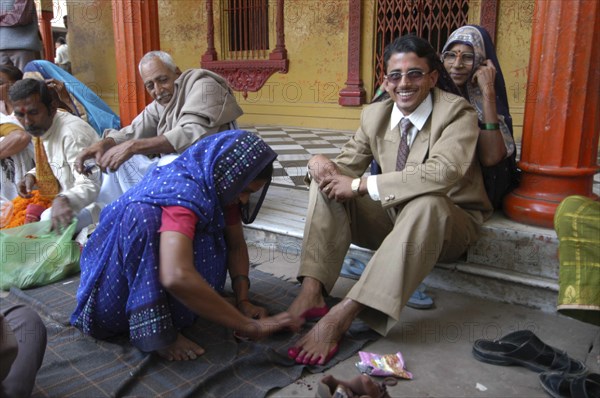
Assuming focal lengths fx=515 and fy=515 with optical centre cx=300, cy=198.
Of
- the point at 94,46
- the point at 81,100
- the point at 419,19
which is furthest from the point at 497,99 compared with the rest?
the point at 94,46

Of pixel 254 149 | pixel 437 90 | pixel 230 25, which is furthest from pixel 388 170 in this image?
pixel 230 25

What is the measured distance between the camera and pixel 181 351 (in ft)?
6.37

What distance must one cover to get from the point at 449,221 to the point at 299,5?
6.20 meters

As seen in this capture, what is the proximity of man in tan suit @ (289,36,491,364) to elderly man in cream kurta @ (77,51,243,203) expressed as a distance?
0.90m

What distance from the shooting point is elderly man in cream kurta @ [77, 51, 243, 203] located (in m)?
2.96

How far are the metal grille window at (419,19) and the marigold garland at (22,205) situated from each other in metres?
5.01

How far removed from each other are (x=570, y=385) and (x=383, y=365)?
61 cm

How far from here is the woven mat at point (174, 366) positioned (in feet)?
5.77

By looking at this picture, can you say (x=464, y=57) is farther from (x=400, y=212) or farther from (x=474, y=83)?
(x=400, y=212)

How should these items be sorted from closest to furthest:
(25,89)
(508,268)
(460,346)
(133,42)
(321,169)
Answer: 1. (460,346)
2. (321,169)
3. (508,268)
4. (25,89)
5. (133,42)

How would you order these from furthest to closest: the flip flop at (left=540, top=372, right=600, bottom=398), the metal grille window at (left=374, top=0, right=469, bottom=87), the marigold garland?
the metal grille window at (left=374, top=0, right=469, bottom=87) → the marigold garland → the flip flop at (left=540, top=372, right=600, bottom=398)

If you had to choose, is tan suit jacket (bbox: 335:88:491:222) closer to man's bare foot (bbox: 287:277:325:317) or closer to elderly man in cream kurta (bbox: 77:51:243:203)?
man's bare foot (bbox: 287:277:325:317)

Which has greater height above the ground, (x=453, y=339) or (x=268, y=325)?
(x=268, y=325)

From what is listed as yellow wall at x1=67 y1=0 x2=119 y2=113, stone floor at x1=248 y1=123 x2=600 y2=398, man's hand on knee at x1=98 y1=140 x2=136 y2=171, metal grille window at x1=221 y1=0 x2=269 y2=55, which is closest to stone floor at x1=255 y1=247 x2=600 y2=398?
stone floor at x1=248 y1=123 x2=600 y2=398
